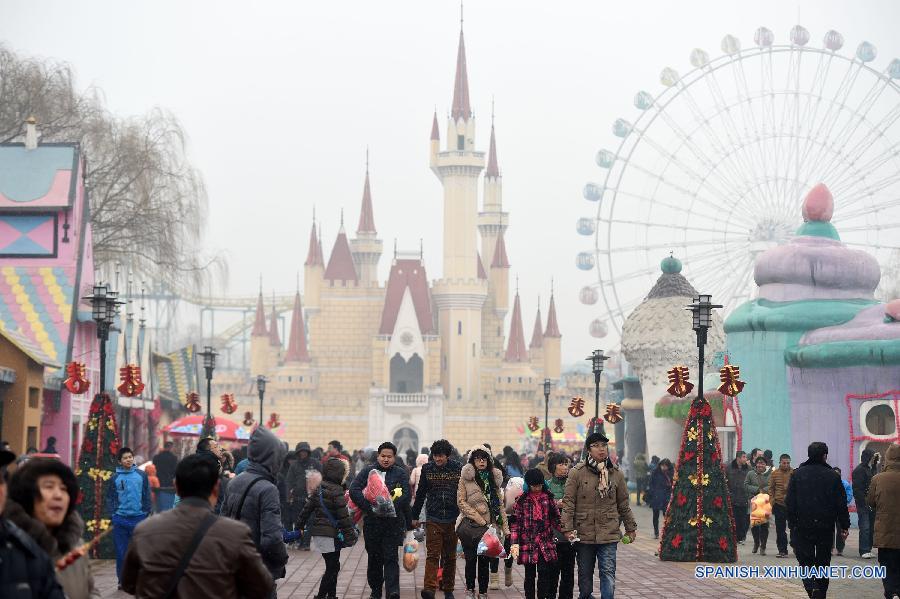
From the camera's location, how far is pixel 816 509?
36.9 ft

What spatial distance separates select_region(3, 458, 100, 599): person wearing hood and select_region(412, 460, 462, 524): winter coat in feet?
21.1

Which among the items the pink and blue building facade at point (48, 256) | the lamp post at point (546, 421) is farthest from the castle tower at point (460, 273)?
the pink and blue building facade at point (48, 256)

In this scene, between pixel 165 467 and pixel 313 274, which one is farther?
pixel 313 274

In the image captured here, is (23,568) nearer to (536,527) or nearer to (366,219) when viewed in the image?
(536,527)

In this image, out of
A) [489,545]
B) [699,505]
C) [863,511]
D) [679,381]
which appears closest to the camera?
[489,545]

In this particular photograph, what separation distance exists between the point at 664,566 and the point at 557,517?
5251mm

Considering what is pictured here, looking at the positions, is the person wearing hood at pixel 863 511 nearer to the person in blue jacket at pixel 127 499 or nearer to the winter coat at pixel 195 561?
the person in blue jacket at pixel 127 499

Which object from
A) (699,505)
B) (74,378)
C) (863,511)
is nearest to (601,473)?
(699,505)

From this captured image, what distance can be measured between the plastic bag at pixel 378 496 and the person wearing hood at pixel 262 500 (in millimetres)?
3315

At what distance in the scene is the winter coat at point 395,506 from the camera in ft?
37.9

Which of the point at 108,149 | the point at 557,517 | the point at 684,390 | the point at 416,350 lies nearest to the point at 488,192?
the point at 416,350

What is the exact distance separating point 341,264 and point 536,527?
81625 millimetres

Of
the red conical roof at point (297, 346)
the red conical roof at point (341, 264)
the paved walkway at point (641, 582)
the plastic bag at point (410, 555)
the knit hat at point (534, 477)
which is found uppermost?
the red conical roof at point (341, 264)

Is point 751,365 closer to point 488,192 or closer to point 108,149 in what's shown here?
point 108,149
